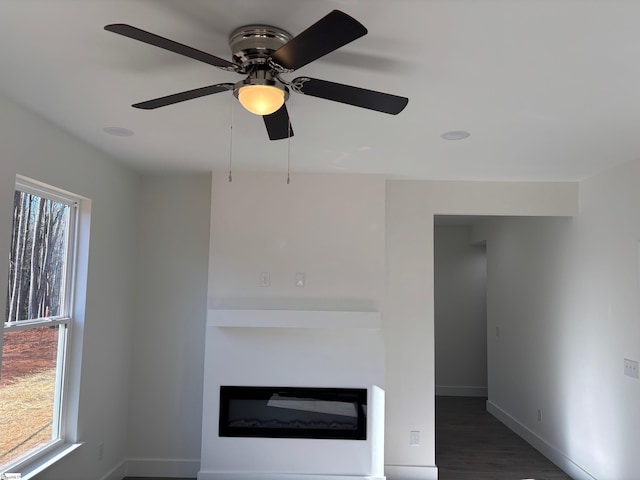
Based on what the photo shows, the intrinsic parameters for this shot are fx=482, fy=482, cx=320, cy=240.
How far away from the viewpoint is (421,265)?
4242 mm

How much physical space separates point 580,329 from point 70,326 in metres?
4.03

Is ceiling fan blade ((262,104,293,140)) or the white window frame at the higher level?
ceiling fan blade ((262,104,293,140))

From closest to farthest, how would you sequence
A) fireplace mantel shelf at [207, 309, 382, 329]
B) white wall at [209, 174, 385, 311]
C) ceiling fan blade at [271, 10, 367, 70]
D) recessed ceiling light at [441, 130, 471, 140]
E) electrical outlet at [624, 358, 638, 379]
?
ceiling fan blade at [271, 10, 367, 70] → recessed ceiling light at [441, 130, 471, 140] → electrical outlet at [624, 358, 638, 379] → fireplace mantel shelf at [207, 309, 382, 329] → white wall at [209, 174, 385, 311]

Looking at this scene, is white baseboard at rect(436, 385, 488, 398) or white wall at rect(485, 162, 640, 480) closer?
white wall at rect(485, 162, 640, 480)

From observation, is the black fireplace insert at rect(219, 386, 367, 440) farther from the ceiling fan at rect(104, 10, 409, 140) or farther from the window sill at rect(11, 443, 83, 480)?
the ceiling fan at rect(104, 10, 409, 140)

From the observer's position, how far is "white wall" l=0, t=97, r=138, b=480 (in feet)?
Answer: 8.41

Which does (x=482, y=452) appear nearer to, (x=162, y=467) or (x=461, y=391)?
(x=461, y=391)

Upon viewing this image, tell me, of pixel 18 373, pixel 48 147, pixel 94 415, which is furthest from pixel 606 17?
pixel 94 415

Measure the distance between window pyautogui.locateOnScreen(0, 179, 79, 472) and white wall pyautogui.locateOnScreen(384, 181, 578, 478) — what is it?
2.50 metres

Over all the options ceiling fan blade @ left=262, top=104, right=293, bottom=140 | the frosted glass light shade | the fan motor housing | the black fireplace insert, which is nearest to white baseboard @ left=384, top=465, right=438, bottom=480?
the black fireplace insert

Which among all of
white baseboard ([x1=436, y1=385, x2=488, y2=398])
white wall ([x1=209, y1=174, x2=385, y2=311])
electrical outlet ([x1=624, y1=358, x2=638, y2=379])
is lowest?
white baseboard ([x1=436, y1=385, x2=488, y2=398])

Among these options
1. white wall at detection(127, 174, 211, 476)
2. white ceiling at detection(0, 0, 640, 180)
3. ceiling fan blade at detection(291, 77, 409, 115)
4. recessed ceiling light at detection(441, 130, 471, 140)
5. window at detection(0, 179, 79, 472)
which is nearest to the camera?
white ceiling at detection(0, 0, 640, 180)

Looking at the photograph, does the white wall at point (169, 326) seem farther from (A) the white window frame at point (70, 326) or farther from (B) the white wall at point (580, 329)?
(B) the white wall at point (580, 329)

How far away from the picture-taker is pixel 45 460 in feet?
9.69
